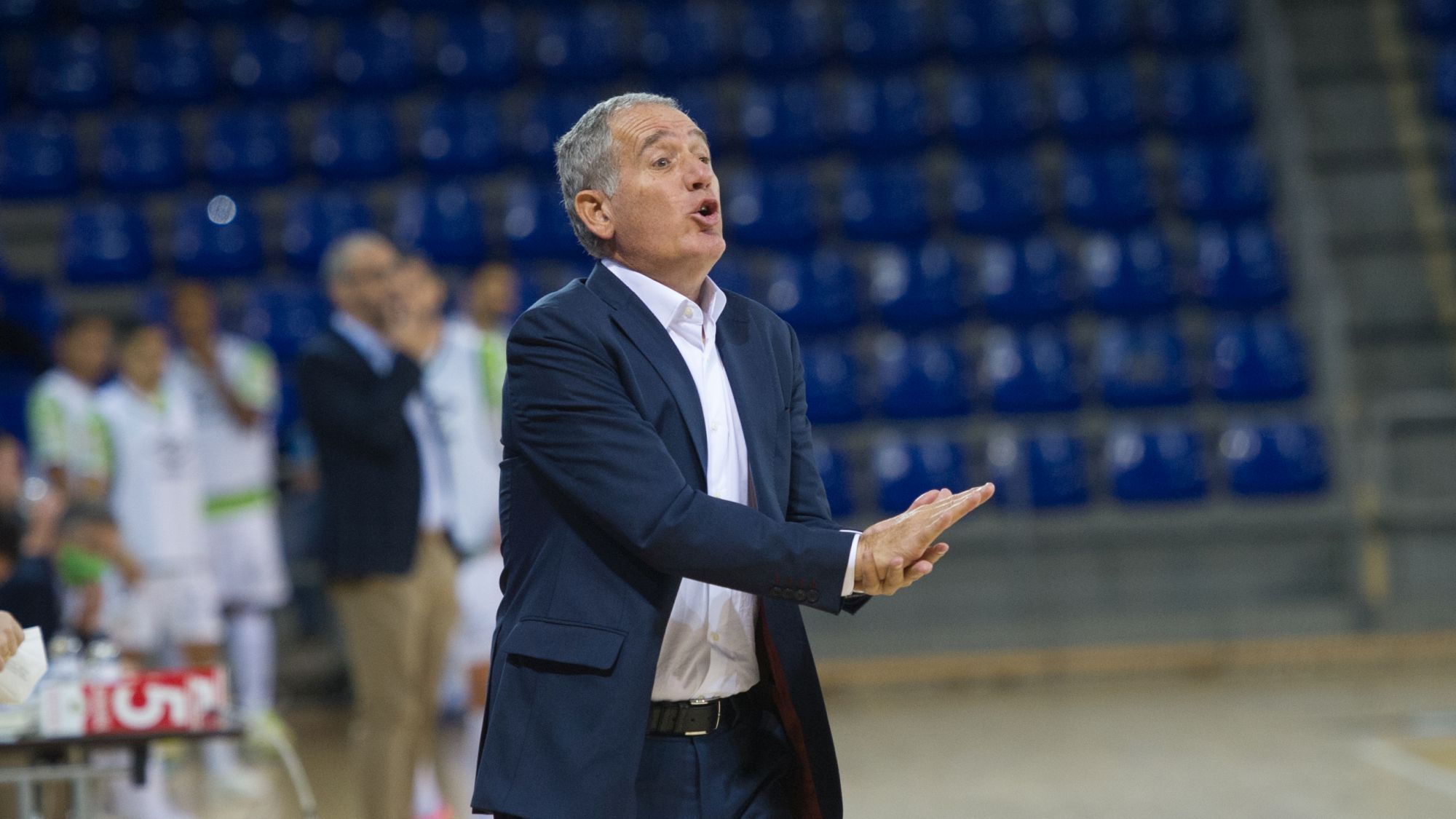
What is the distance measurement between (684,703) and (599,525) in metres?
0.30

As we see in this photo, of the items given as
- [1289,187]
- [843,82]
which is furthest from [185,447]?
[1289,187]

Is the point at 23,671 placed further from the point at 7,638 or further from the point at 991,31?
the point at 991,31

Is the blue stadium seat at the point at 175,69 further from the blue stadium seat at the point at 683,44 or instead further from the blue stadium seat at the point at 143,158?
the blue stadium seat at the point at 683,44

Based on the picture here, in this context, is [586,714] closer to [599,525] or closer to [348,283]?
[599,525]

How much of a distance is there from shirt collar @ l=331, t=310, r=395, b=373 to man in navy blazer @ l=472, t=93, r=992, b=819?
272cm

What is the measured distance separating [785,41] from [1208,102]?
2676 mm

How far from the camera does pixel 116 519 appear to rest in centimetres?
609

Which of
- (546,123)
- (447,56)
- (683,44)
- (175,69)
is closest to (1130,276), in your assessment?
(683,44)

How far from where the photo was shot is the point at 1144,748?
6250 mm

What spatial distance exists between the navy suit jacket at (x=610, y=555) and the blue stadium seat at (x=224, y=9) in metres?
A: 9.51

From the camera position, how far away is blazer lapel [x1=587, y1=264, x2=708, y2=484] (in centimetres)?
222

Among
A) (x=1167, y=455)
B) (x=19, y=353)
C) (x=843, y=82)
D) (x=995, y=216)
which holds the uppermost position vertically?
(x=843, y=82)

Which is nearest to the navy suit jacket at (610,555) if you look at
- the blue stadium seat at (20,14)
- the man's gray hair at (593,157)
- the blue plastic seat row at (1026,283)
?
the man's gray hair at (593,157)

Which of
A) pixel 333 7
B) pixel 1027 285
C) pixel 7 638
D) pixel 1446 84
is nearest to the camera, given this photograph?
pixel 7 638
